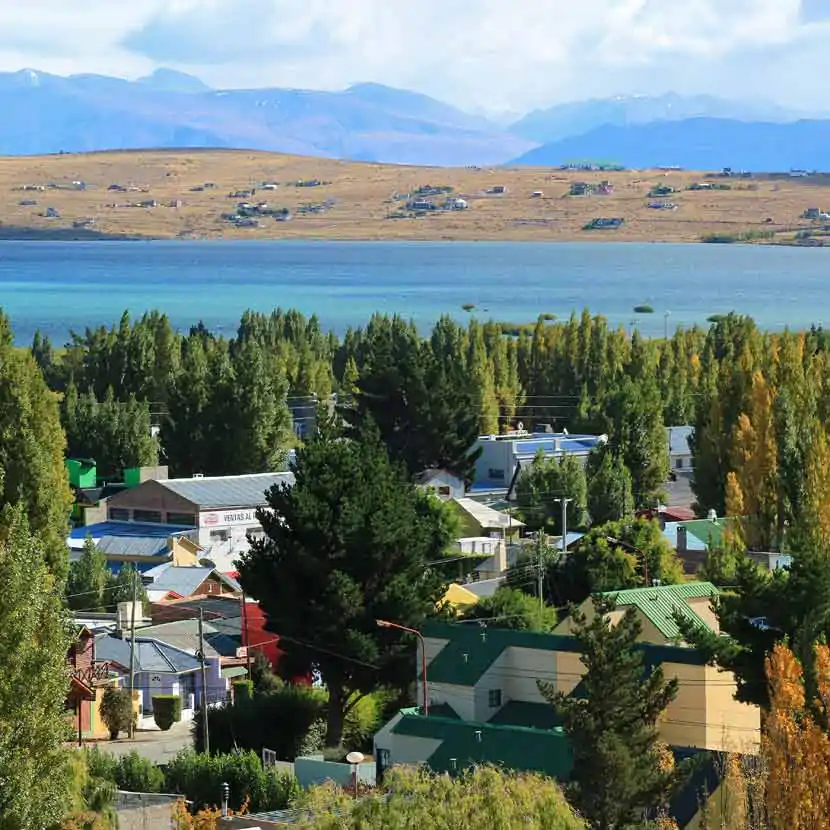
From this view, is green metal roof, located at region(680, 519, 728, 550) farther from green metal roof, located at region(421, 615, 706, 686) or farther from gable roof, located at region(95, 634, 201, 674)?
green metal roof, located at region(421, 615, 706, 686)

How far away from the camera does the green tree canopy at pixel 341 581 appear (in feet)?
89.7

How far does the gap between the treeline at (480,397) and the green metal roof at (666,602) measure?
8.65 metres

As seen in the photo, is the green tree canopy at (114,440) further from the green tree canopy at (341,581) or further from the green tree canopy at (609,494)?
the green tree canopy at (341,581)

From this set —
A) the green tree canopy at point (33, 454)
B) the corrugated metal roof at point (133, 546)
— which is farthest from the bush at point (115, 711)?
the corrugated metal roof at point (133, 546)

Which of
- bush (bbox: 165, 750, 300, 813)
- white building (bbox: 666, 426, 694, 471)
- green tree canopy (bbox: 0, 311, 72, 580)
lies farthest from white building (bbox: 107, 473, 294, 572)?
white building (bbox: 666, 426, 694, 471)

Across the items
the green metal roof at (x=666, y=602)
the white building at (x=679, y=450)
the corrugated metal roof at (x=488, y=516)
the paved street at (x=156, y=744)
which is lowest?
the white building at (x=679, y=450)

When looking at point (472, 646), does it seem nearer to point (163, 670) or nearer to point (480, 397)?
point (163, 670)

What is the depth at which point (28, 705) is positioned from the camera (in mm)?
17047

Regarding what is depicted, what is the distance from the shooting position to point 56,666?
17.5 meters

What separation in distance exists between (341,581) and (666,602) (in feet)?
15.4

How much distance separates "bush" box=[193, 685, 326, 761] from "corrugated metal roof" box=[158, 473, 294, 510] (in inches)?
587

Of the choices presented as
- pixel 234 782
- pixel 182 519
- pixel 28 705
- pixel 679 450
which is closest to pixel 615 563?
pixel 182 519

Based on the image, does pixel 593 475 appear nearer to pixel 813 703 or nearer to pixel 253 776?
pixel 253 776

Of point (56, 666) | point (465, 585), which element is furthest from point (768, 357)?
point (56, 666)
